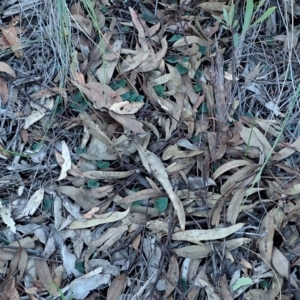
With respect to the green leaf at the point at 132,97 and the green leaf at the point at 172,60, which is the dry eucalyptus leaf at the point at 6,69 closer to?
the green leaf at the point at 132,97

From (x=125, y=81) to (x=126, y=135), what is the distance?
18 cm

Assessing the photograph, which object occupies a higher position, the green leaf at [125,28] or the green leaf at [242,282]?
the green leaf at [125,28]

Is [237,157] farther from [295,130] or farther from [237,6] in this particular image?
[237,6]

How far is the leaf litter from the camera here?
1333mm

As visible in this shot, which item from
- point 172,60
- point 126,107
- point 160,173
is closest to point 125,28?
point 172,60

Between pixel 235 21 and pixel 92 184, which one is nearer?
pixel 92 184

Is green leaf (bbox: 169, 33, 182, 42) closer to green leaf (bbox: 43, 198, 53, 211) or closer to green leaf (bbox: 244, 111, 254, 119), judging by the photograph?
green leaf (bbox: 244, 111, 254, 119)

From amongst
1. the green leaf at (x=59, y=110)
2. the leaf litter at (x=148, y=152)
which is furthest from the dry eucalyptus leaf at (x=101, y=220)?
the green leaf at (x=59, y=110)

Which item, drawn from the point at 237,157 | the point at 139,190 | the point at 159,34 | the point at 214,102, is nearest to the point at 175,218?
the point at 139,190

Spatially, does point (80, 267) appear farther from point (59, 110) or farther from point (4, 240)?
point (59, 110)

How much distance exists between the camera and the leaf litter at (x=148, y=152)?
52.5 inches

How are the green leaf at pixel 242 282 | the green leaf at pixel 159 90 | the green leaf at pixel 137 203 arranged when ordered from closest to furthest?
the green leaf at pixel 242 282 → the green leaf at pixel 137 203 → the green leaf at pixel 159 90

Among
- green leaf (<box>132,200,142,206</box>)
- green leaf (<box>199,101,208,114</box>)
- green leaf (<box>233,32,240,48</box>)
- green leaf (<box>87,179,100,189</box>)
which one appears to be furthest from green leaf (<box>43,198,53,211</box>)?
green leaf (<box>233,32,240,48</box>)

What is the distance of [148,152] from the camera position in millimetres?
1430
